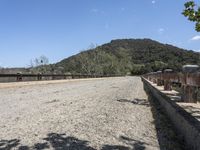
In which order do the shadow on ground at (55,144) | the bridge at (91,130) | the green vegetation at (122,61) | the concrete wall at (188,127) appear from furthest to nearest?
the green vegetation at (122,61) < the bridge at (91,130) < the shadow on ground at (55,144) < the concrete wall at (188,127)

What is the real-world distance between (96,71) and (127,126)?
5185 inches

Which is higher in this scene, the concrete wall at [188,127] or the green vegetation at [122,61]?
the green vegetation at [122,61]

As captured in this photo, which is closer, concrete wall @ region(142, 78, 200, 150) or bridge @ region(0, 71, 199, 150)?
concrete wall @ region(142, 78, 200, 150)

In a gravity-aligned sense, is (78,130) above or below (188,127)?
below

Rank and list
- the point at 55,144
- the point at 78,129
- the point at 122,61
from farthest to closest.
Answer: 1. the point at 122,61
2. the point at 78,129
3. the point at 55,144

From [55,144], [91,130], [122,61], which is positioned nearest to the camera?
[55,144]

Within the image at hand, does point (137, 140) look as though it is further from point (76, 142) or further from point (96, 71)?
point (96, 71)

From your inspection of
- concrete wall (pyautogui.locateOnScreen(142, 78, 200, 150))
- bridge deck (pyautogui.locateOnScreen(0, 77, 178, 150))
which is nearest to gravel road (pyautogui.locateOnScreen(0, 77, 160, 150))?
bridge deck (pyautogui.locateOnScreen(0, 77, 178, 150))

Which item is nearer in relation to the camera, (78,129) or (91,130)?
(91,130)

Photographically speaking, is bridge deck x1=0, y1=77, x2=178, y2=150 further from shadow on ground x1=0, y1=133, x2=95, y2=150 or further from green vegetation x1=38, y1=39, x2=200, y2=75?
green vegetation x1=38, y1=39, x2=200, y2=75

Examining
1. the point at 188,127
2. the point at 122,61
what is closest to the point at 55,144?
the point at 188,127

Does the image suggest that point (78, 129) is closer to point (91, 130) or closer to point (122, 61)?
point (91, 130)

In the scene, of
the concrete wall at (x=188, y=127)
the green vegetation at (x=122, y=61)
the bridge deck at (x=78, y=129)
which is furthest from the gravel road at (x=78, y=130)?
the green vegetation at (x=122, y=61)

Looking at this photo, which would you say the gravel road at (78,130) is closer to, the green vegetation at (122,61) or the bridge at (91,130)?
the bridge at (91,130)
